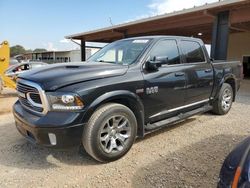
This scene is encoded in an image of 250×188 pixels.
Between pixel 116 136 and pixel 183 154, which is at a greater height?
pixel 116 136

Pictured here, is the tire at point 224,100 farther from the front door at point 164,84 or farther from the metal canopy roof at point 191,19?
the metal canopy roof at point 191,19

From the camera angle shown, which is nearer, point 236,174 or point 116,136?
point 236,174

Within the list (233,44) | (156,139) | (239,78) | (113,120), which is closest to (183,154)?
(156,139)

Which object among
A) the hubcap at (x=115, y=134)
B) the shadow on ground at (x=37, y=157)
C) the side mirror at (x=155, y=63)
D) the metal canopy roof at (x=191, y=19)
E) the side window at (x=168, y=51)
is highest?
the metal canopy roof at (x=191, y=19)

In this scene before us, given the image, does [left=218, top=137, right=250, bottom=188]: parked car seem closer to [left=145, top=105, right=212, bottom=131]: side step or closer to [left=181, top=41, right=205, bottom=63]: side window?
[left=145, top=105, right=212, bottom=131]: side step

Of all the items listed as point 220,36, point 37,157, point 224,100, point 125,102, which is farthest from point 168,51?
point 220,36

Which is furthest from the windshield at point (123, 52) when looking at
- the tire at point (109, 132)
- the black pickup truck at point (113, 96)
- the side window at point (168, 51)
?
the tire at point (109, 132)

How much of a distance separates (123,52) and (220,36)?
7.17 metres

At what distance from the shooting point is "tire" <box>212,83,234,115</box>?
5762 mm

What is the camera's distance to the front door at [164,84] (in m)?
3.96

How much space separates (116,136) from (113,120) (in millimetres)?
257

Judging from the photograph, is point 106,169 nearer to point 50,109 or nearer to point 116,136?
point 116,136

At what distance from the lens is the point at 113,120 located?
139 inches

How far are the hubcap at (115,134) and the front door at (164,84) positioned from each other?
520 mm
